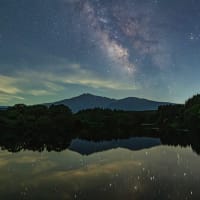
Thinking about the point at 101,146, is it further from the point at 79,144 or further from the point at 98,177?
the point at 98,177

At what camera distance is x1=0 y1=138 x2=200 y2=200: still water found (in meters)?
30.8

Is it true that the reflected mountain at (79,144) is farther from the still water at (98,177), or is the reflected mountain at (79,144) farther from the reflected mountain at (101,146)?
the still water at (98,177)

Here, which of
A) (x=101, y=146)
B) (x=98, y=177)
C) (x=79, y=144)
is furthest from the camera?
(x=79, y=144)

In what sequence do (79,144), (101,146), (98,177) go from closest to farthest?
(98,177)
(101,146)
(79,144)

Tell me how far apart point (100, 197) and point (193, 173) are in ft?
57.2

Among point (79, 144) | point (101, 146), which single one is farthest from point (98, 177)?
point (79, 144)

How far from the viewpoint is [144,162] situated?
5244 cm

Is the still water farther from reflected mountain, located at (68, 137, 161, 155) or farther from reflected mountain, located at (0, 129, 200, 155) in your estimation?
reflected mountain, located at (0, 129, 200, 155)

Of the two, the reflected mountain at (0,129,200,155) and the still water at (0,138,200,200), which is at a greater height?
the reflected mountain at (0,129,200,155)

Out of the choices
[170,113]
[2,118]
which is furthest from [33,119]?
[170,113]

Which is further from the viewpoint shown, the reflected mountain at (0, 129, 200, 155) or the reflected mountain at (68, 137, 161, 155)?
the reflected mountain at (0, 129, 200, 155)

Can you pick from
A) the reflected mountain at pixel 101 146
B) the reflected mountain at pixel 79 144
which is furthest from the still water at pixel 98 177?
the reflected mountain at pixel 79 144

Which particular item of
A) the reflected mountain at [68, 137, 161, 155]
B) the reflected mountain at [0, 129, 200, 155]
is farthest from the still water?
the reflected mountain at [0, 129, 200, 155]

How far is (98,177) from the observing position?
3897 centimetres
